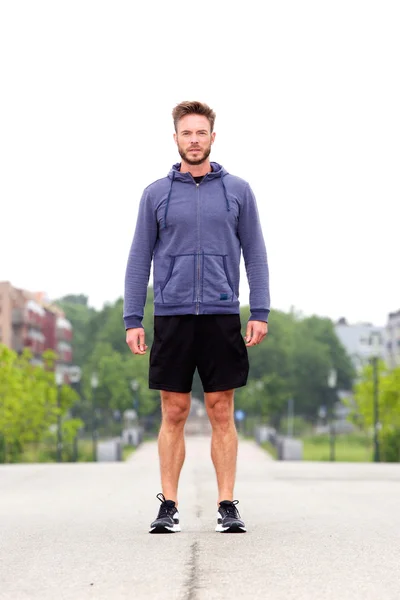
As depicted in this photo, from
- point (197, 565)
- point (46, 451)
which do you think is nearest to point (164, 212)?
point (197, 565)

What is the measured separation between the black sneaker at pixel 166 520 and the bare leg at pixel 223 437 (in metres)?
0.27

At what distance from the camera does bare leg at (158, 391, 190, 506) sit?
653 cm

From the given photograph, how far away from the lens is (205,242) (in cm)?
646

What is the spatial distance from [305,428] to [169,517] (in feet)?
388

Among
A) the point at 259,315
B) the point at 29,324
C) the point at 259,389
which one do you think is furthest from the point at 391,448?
the point at 29,324

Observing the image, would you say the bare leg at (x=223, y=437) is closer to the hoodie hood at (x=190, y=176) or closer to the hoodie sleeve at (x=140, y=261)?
the hoodie sleeve at (x=140, y=261)

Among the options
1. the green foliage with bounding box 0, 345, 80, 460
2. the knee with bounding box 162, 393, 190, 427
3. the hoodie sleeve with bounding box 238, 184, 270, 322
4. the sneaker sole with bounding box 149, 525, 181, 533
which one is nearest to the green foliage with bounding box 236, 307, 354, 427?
the green foliage with bounding box 0, 345, 80, 460

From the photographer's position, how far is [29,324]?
12406 centimetres

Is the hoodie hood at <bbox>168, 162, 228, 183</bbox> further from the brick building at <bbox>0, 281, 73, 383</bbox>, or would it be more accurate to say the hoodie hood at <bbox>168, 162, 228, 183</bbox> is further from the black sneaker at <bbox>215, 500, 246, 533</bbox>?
the brick building at <bbox>0, 281, 73, 383</bbox>

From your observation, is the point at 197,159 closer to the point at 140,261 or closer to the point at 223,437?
the point at 140,261

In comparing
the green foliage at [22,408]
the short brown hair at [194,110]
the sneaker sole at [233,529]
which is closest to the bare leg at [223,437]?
the sneaker sole at [233,529]

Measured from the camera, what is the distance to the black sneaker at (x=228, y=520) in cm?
626

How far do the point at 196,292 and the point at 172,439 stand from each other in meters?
0.84

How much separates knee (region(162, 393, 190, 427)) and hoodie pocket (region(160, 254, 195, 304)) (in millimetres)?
528
